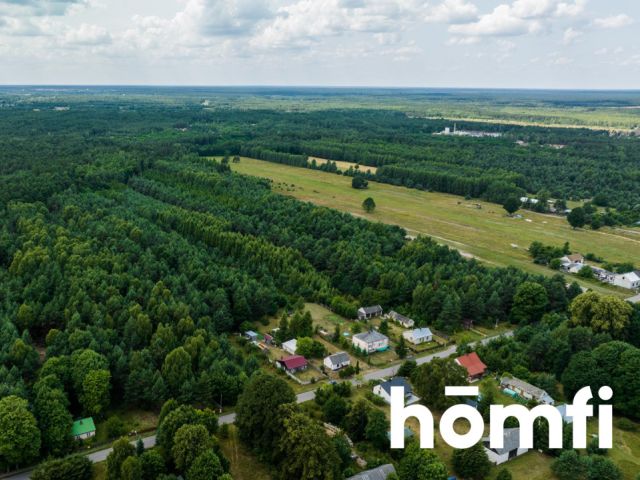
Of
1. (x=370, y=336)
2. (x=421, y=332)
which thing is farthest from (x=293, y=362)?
(x=421, y=332)

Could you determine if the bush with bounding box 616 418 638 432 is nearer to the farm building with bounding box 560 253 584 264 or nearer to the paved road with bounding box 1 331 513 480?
the paved road with bounding box 1 331 513 480

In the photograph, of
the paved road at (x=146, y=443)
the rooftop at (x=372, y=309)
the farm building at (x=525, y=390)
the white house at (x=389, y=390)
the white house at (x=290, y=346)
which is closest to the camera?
the paved road at (x=146, y=443)

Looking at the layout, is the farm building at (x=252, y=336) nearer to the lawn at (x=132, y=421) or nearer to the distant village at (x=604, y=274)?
the lawn at (x=132, y=421)

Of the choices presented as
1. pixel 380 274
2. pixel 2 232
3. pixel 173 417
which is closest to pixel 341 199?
pixel 380 274

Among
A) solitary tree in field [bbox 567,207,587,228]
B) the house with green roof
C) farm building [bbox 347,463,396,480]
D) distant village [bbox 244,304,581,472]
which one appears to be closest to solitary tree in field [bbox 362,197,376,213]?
solitary tree in field [bbox 567,207,587,228]

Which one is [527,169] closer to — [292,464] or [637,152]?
[637,152]

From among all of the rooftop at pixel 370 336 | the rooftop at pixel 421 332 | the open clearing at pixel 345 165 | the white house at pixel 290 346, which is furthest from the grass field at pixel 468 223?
the white house at pixel 290 346
